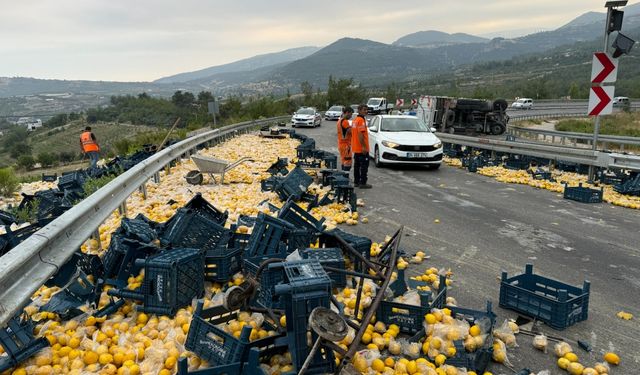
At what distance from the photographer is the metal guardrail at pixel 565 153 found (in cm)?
1080

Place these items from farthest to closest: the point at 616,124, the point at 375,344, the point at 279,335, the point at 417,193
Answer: the point at 616,124 → the point at 417,193 → the point at 375,344 → the point at 279,335

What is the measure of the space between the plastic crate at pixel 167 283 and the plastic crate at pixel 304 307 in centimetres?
144

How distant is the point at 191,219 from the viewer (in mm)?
5129

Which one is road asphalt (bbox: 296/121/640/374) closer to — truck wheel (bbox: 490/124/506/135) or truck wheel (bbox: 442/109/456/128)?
truck wheel (bbox: 442/109/456/128)

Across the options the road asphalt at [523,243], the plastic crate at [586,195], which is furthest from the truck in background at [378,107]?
the plastic crate at [586,195]

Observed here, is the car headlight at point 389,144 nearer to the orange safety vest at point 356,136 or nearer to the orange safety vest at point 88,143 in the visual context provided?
the orange safety vest at point 356,136

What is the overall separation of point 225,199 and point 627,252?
7.10m

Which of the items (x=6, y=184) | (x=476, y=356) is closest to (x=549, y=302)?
(x=476, y=356)

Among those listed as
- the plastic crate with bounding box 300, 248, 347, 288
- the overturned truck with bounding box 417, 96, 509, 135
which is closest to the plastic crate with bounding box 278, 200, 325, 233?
the plastic crate with bounding box 300, 248, 347, 288

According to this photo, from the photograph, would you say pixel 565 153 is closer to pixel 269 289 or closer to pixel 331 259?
pixel 331 259

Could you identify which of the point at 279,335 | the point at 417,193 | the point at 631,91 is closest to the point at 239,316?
the point at 279,335

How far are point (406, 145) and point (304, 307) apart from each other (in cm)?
1120

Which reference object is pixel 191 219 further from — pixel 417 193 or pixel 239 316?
pixel 417 193

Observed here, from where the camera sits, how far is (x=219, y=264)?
15.2 feet
